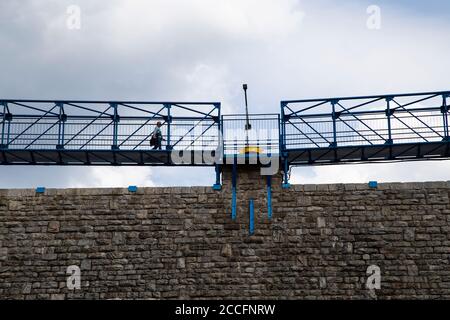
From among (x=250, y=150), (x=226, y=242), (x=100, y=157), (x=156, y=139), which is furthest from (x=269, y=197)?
(x=100, y=157)

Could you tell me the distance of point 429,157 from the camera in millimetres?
18141

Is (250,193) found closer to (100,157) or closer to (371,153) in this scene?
(371,153)

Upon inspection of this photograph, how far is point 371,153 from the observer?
18125 mm

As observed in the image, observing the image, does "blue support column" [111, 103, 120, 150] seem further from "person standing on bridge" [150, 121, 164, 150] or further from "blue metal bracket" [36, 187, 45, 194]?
"blue metal bracket" [36, 187, 45, 194]

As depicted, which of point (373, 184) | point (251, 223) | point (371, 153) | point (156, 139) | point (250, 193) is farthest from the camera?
point (156, 139)

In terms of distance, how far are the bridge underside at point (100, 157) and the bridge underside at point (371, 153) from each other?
263 centimetres

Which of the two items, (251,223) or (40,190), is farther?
(40,190)

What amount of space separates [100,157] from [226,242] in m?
4.74

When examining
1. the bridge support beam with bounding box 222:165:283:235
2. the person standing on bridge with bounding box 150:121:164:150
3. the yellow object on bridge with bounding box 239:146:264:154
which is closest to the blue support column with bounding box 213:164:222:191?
the bridge support beam with bounding box 222:165:283:235

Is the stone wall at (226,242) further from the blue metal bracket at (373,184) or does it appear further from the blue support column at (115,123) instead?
the blue support column at (115,123)

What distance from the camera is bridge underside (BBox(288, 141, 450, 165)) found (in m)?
17.7

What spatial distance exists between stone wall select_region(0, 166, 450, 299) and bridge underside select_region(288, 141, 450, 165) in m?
1.38

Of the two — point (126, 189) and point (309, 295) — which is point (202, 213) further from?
point (309, 295)

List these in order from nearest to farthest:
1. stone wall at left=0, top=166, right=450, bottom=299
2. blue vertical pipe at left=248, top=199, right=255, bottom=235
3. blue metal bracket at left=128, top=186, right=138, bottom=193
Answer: stone wall at left=0, top=166, right=450, bottom=299, blue vertical pipe at left=248, top=199, right=255, bottom=235, blue metal bracket at left=128, top=186, right=138, bottom=193
